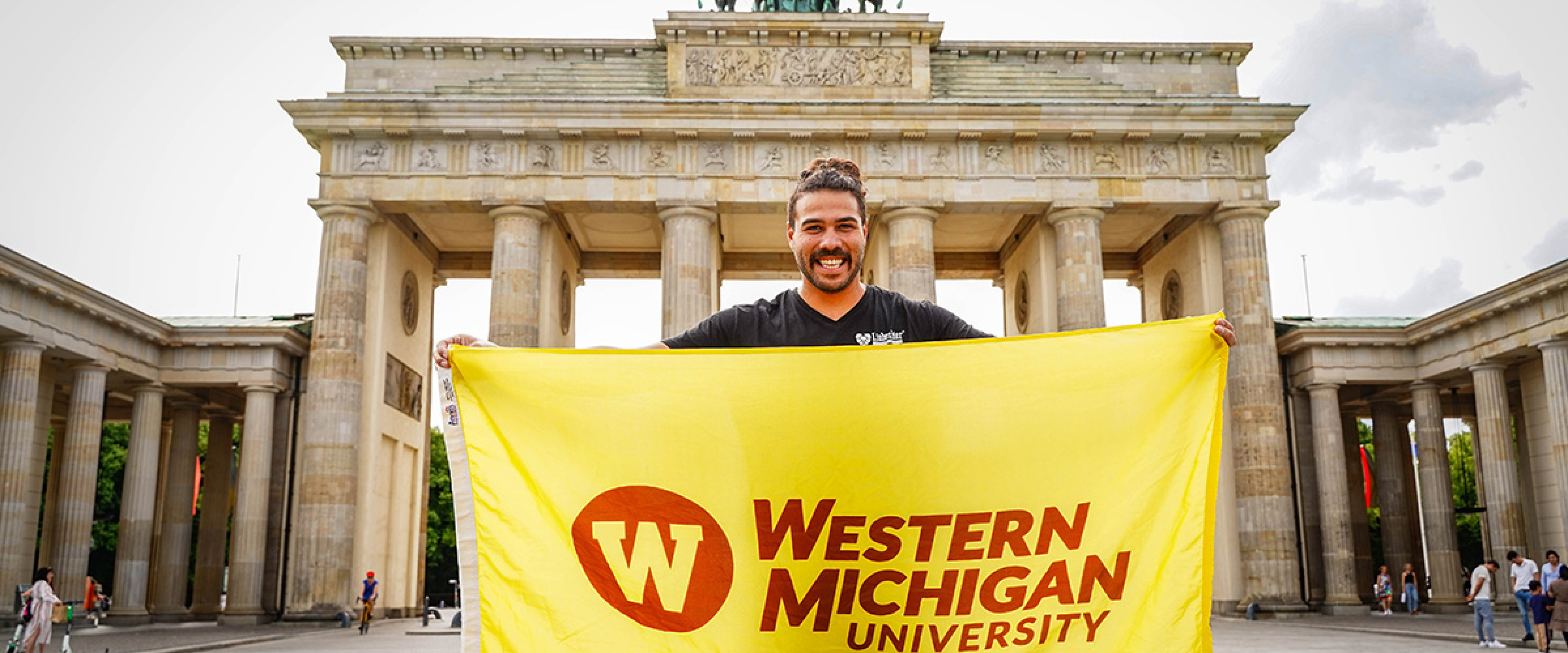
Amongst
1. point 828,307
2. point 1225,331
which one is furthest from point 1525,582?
point 828,307

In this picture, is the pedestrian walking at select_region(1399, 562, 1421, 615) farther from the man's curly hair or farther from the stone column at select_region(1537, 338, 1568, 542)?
the man's curly hair

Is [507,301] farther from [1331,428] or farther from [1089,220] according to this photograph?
[1331,428]

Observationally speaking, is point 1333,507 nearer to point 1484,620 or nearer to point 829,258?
point 1484,620

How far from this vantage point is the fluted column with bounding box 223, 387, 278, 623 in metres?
33.0

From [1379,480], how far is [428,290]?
109 feet

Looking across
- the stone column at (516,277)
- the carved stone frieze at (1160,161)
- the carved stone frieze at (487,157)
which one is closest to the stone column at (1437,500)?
the carved stone frieze at (1160,161)

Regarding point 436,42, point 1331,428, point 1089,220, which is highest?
point 436,42

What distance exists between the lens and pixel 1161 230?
39844mm

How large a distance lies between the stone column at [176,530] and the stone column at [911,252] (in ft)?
75.1

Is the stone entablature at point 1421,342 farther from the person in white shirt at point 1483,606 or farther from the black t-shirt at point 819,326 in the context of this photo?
the black t-shirt at point 819,326

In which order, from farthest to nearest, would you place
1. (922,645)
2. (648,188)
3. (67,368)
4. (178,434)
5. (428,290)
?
(428,290) < (178,434) < (648,188) < (67,368) < (922,645)

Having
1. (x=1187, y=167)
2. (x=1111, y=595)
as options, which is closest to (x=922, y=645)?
(x=1111, y=595)

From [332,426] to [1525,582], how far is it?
28.6 meters

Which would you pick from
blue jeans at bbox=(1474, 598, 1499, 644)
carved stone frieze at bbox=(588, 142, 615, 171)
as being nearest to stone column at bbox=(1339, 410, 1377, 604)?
blue jeans at bbox=(1474, 598, 1499, 644)
